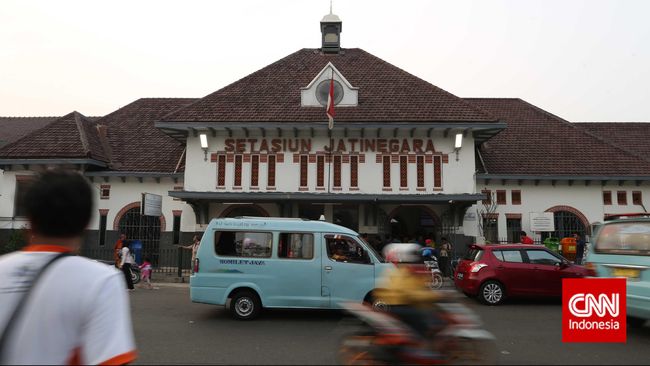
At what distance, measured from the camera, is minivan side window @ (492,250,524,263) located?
11836 mm

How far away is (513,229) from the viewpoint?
21.0 meters

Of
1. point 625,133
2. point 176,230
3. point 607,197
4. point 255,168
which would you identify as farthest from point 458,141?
point 625,133

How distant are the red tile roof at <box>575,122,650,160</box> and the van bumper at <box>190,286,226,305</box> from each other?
2532cm

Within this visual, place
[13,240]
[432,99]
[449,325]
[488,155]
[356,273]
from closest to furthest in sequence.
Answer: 1. [449,325]
2. [356,273]
3. [13,240]
4. [432,99]
5. [488,155]

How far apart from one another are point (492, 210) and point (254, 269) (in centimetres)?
1485

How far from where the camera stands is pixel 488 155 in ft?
73.9

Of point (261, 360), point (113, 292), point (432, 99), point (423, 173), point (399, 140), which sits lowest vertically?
point (261, 360)

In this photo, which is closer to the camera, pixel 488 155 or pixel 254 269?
pixel 254 269

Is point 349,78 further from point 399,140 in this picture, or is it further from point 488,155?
point 488,155

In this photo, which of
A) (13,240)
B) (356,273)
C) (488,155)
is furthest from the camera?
(488,155)

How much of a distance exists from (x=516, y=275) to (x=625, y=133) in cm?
2098

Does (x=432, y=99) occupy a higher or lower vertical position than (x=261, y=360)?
higher

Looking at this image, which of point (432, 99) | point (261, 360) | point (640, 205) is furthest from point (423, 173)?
point (261, 360)

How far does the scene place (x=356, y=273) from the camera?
9.30 m
